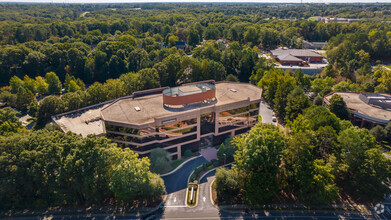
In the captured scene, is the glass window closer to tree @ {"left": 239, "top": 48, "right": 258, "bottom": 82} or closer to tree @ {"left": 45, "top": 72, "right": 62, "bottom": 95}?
tree @ {"left": 239, "top": 48, "right": 258, "bottom": 82}

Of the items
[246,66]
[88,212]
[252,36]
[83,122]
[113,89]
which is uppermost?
[252,36]

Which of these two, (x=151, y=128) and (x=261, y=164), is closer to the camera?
(x=261, y=164)

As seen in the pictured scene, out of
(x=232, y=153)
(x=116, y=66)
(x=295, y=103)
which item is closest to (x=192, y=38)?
(x=116, y=66)

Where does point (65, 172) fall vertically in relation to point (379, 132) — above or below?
above

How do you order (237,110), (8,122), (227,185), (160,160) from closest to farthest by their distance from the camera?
(227,185), (160,160), (8,122), (237,110)

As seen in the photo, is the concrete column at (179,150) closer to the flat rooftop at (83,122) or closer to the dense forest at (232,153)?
the dense forest at (232,153)

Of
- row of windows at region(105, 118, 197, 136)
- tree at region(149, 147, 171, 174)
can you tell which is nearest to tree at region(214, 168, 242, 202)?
tree at region(149, 147, 171, 174)

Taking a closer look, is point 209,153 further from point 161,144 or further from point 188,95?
point 188,95
